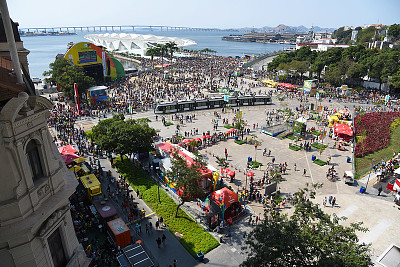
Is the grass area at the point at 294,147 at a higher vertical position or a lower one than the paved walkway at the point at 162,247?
lower

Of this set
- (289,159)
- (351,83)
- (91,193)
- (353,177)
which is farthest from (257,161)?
(351,83)

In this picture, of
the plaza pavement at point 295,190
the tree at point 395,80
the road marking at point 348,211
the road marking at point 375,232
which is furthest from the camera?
the tree at point 395,80

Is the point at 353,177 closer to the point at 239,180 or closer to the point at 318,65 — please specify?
the point at 239,180

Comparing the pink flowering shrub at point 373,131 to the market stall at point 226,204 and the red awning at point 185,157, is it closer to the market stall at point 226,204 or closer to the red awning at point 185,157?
the market stall at point 226,204

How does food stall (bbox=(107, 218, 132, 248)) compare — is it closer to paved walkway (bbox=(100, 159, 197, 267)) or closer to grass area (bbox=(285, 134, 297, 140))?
paved walkway (bbox=(100, 159, 197, 267))

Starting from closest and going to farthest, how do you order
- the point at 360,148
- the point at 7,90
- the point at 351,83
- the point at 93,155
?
1. the point at 7,90
2. the point at 93,155
3. the point at 360,148
4. the point at 351,83

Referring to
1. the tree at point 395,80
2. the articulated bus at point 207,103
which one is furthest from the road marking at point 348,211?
the tree at point 395,80

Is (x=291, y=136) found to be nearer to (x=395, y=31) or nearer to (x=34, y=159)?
(x=34, y=159)
